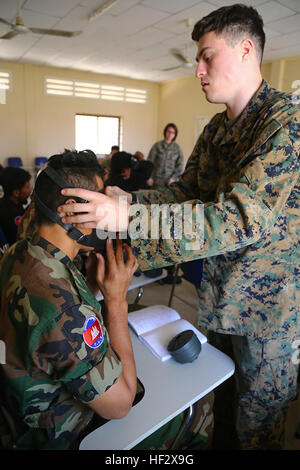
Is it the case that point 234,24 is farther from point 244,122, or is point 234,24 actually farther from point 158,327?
point 158,327

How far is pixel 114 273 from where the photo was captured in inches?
41.1

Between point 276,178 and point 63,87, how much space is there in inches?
345

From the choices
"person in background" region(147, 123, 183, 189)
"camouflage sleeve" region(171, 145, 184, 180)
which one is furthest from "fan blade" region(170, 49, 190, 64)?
"camouflage sleeve" region(171, 145, 184, 180)

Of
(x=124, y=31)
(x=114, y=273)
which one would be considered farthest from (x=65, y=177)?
(x=124, y=31)

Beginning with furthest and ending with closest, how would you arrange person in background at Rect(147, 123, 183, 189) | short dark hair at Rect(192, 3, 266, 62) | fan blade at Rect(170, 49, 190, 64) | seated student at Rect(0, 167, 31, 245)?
1. person in background at Rect(147, 123, 183, 189)
2. fan blade at Rect(170, 49, 190, 64)
3. seated student at Rect(0, 167, 31, 245)
4. short dark hair at Rect(192, 3, 266, 62)

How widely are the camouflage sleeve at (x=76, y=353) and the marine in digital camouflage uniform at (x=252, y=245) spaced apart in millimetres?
276

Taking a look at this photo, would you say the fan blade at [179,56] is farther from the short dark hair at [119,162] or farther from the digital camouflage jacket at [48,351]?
the digital camouflage jacket at [48,351]

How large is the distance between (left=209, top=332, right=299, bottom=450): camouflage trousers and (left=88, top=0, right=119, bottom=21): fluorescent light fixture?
4489 millimetres

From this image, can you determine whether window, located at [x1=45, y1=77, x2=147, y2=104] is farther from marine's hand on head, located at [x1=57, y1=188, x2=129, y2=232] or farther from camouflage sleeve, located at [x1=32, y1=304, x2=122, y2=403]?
camouflage sleeve, located at [x1=32, y1=304, x2=122, y2=403]

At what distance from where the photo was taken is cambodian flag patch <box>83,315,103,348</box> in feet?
2.70

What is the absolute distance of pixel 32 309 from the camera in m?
0.80

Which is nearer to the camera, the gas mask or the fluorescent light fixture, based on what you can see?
the gas mask
